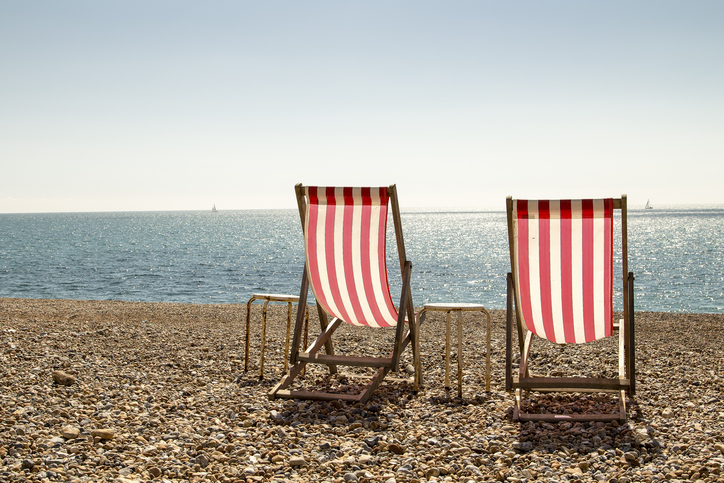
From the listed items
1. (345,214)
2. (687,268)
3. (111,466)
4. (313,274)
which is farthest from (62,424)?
(687,268)

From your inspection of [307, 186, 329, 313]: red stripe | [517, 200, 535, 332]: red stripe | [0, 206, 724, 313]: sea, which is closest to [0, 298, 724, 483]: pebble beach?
[517, 200, 535, 332]: red stripe

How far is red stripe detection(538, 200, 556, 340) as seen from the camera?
370 cm

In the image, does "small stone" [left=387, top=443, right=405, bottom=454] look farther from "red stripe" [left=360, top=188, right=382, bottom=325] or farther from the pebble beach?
"red stripe" [left=360, top=188, right=382, bottom=325]

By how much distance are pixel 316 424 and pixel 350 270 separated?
1.19 m

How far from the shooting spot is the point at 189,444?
3.11m

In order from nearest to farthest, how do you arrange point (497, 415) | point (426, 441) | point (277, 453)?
point (277, 453), point (426, 441), point (497, 415)

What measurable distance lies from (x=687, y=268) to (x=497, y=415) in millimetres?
31627

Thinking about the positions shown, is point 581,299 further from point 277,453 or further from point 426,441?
point 277,453

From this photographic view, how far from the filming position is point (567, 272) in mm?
3816

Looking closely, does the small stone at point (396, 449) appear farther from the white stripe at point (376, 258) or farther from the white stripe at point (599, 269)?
the white stripe at point (599, 269)

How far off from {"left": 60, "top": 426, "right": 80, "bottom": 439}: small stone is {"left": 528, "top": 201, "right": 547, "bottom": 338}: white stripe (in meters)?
2.95

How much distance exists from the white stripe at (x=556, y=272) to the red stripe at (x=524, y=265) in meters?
0.16

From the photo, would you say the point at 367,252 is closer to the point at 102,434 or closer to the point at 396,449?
the point at 396,449

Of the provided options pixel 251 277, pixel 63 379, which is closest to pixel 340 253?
pixel 63 379
